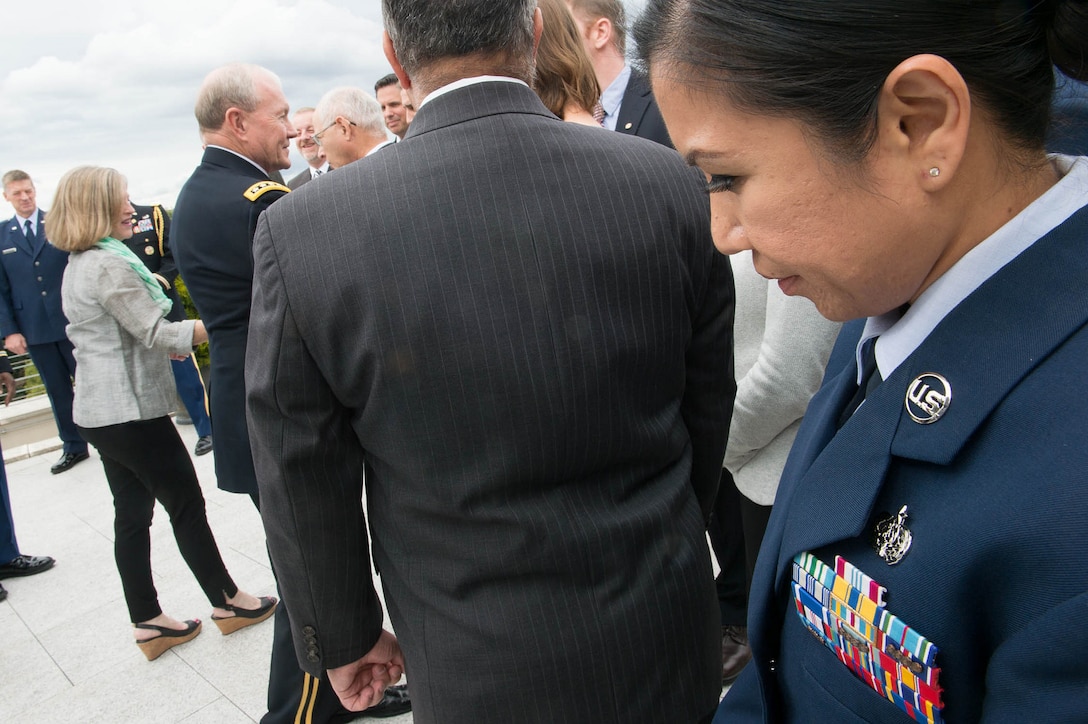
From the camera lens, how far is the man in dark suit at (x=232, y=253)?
8.25ft

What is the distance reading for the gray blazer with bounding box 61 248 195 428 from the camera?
122 inches

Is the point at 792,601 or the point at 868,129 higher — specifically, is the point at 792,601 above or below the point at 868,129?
below

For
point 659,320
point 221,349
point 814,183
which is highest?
point 814,183

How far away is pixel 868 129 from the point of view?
0.67m

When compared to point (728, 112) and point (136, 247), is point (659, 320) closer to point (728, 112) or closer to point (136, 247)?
point (728, 112)

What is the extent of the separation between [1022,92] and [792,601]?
588mm

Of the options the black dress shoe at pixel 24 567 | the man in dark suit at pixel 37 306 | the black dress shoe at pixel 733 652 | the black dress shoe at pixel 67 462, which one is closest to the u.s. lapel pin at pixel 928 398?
the black dress shoe at pixel 733 652

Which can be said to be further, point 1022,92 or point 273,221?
point 273,221

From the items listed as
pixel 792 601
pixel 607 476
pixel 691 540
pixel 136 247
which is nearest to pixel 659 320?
pixel 607 476

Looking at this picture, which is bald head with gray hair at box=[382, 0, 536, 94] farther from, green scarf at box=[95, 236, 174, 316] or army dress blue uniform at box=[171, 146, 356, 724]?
green scarf at box=[95, 236, 174, 316]

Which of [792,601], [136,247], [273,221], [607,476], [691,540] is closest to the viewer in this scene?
[792,601]

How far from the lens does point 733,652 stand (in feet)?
8.73

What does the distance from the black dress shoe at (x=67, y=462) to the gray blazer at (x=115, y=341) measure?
3.72m

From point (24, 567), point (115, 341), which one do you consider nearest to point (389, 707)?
point (115, 341)
